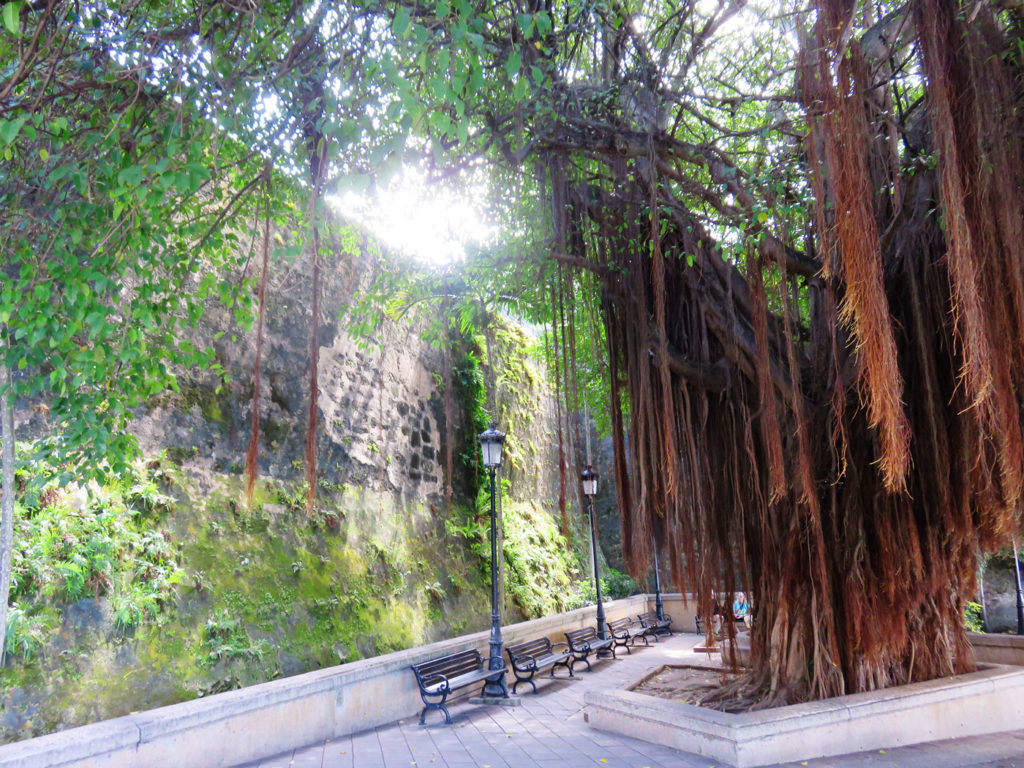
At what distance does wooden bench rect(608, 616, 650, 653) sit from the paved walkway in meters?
3.40

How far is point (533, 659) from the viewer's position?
22.2 feet

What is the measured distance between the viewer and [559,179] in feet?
16.6

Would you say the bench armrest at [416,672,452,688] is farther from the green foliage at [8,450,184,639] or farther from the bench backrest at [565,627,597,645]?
the bench backrest at [565,627,597,645]

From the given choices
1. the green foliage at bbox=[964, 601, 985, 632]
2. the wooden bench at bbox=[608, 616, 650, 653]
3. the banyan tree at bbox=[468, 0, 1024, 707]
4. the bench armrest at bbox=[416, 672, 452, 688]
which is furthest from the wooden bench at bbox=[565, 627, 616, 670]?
the green foliage at bbox=[964, 601, 985, 632]

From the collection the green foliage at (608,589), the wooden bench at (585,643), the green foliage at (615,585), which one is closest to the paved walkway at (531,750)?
the wooden bench at (585,643)

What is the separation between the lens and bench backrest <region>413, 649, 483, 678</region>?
223 inches

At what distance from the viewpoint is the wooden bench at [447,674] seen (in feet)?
17.8

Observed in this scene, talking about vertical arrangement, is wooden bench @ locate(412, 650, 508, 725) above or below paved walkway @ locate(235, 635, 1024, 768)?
above

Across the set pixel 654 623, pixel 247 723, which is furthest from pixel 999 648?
pixel 247 723

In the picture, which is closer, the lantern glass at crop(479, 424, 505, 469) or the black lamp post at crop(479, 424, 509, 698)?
the black lamp post at crop(479, 424, 509, 698)

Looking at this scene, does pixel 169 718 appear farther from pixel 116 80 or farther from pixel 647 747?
pixel 116 80

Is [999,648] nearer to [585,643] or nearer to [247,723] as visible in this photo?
[585,643]

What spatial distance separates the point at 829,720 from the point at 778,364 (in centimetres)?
241

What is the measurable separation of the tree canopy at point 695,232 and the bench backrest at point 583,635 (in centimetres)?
329
